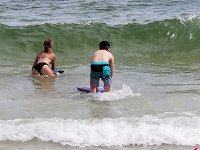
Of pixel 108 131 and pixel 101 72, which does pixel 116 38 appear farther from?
pixel 108 131

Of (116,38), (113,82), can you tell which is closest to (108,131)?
(113,82)

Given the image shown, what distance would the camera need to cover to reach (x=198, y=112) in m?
6.75

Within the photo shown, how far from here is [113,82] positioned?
31.7 ft

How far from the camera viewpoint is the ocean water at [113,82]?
18.9ft

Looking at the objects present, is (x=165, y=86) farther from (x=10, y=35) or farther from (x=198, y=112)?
(x=10, y=35)

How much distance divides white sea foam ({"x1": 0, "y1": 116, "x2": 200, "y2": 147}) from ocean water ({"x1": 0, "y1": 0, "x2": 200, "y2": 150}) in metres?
0.01

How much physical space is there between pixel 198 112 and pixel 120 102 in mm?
1421

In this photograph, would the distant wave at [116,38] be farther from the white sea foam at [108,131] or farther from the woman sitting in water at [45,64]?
the white sea foam at [108,131]

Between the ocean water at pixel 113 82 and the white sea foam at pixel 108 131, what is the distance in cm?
1

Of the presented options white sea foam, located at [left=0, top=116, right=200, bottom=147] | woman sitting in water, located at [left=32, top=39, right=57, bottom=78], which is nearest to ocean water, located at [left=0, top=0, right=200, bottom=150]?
white sea foam, located at [left=0, top=116, right=200, bottom=147]

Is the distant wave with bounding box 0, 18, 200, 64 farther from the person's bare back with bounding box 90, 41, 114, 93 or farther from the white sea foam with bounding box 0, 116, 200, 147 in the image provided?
the white sea foam with bounding box 0, 116, 200, 147

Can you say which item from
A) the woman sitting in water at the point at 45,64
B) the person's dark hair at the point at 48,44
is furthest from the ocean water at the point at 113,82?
the person's dark hair at the point at 48,44

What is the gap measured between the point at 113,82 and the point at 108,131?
3.86m

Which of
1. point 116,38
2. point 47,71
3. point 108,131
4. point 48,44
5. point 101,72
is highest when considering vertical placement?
point 48,44
